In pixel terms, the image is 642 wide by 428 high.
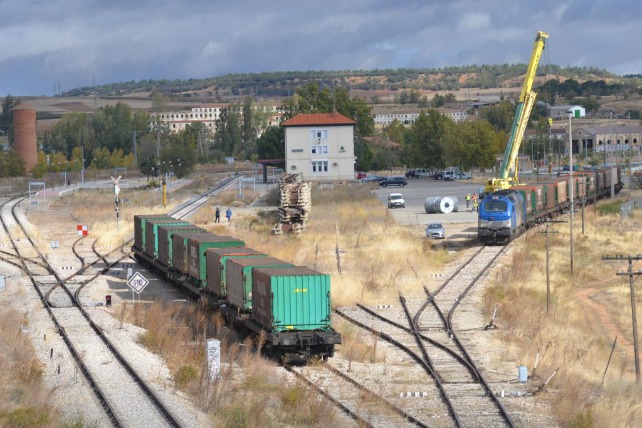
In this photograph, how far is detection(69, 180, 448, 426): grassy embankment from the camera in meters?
21.8

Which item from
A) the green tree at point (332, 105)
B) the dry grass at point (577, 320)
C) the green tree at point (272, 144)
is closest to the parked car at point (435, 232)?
the dry grass at point (577, 320)

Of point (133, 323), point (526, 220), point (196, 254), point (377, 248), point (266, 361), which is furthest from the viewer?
point (526, 220)

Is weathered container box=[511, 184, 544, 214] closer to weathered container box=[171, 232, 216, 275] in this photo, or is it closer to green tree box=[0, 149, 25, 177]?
weathered container box=[171, 232, 216, 275]

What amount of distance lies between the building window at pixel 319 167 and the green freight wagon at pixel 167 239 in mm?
62137

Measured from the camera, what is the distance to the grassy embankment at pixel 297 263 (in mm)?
21797

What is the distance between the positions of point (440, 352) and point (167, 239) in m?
16.1

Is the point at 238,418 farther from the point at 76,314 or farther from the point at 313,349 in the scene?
the point at 76,314

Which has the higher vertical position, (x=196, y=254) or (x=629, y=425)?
(x=196, y=254)

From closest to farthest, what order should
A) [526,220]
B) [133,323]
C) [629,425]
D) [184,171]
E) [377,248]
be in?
[629,425] → [133,323] → [377,248] → [526,220] → [184,171]

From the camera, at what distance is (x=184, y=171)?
130000mm

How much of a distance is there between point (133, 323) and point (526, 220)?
31973 millimetres

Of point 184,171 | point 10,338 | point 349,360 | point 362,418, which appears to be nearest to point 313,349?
point 349,360

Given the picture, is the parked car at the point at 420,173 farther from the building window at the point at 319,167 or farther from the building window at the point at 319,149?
the building window at the point at 319,149

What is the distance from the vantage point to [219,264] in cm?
3184
